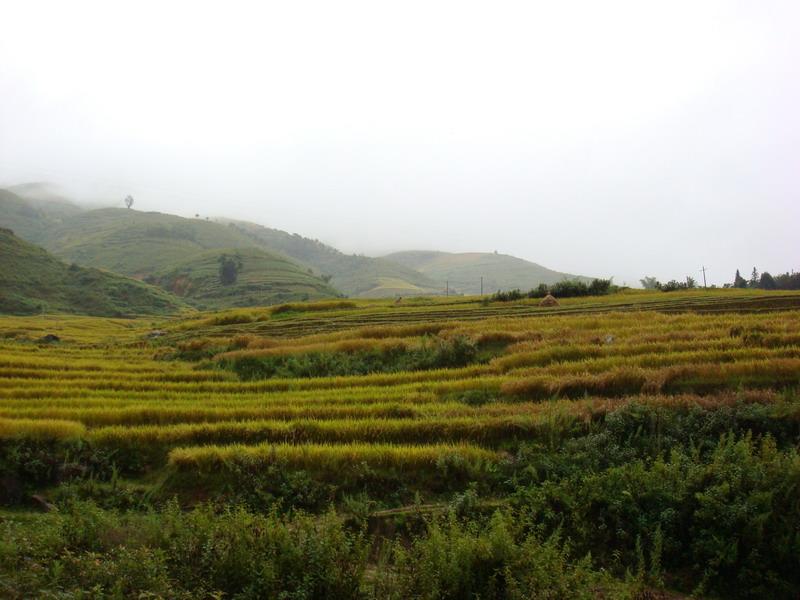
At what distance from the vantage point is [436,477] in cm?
788

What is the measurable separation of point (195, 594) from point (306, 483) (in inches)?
103

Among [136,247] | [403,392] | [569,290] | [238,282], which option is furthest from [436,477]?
[136,247]

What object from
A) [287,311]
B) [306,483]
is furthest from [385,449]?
[287,311]

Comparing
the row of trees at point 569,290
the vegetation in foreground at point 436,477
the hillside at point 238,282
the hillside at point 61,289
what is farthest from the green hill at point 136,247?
the vegetation in foreground at point 436,477

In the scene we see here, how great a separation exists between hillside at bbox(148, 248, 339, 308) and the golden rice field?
3430 inches

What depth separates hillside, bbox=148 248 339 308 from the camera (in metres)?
107

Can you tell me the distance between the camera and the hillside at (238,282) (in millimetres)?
106688

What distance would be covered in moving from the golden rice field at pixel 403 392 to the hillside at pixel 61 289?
240ft

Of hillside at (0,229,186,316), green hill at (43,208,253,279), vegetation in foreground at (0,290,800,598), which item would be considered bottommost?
vegetation in foreground at (0,290,800,598)

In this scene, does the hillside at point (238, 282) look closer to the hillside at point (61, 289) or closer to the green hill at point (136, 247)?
the hillside at point (61, 289)

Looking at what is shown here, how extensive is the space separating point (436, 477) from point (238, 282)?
4558 inches

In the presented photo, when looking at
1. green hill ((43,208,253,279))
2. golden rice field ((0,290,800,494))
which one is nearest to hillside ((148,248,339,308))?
green hill ((43,208,253,279))

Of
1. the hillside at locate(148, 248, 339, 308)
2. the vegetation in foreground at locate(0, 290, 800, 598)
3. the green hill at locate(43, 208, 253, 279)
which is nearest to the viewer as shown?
the vegetation in foreground at locate(0, 290, 800, 598)

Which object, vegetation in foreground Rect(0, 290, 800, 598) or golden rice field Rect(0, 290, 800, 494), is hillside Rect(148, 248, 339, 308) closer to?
golden rice field Rect(0, 290, 800, 494)
